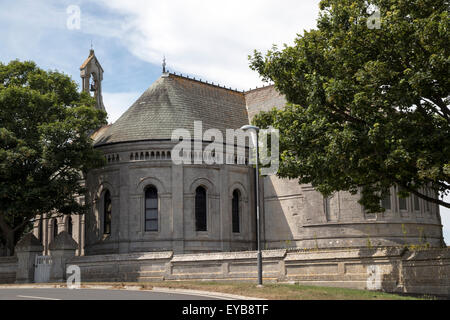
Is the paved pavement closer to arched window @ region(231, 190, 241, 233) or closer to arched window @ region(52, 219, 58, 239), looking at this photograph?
arched window @ region(231, 190, 241, 233)

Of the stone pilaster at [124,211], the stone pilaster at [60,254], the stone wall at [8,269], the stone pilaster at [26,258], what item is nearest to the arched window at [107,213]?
the stone pilaster at [124,211]

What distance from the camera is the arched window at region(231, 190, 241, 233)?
140ft

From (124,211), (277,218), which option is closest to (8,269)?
(124,211)

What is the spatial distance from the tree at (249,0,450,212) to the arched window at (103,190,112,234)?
20590mm

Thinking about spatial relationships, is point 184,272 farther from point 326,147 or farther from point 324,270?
point 326,147

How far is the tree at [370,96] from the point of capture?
20.9m

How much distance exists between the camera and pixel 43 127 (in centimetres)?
3594

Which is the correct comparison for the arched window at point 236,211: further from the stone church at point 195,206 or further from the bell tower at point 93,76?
the bell tower at point 93,76

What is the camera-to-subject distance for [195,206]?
133ft

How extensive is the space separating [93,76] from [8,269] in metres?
37.6

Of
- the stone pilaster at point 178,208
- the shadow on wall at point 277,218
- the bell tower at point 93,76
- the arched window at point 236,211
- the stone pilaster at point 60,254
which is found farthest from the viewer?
the bell tower at point 93,76

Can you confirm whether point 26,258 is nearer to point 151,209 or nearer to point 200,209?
point 151,209

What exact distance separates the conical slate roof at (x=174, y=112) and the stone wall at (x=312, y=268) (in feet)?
36.6
